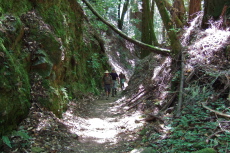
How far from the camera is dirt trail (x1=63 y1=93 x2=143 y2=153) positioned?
17.4ft

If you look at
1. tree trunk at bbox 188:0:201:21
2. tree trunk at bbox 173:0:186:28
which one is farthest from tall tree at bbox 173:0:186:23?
tree trunk at bbox 188:0:201:21

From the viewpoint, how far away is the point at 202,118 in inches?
191

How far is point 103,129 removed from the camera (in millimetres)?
6836

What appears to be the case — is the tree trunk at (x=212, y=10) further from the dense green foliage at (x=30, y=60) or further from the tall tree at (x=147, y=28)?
the tall tree at (x=147, y=28)

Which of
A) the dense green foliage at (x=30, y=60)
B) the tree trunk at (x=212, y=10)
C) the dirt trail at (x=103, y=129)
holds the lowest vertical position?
the dirt trail at (x=103, y=129)

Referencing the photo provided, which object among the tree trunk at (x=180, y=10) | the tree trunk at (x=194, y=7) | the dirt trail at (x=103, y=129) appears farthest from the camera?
the tree trunk at (x=180, y=10)

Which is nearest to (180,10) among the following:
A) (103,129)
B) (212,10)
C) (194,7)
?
(194,7)

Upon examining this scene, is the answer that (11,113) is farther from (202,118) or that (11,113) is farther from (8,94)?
(202,118)

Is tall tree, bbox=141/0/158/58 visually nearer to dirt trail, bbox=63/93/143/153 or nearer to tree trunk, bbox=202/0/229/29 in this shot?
tree trunk, bbox=202/0/229/29

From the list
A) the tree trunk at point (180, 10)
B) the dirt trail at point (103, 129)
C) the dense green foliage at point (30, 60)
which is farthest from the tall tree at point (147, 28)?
the dirt trail at point (103, 129)

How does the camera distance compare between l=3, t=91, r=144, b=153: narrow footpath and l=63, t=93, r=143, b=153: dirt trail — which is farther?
l=63, t=93, r=143, b=153: dirt trail

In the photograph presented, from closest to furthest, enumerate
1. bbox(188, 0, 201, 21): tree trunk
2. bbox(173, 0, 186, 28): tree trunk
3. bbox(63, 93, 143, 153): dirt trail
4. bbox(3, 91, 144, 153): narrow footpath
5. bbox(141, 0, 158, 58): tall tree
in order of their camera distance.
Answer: bbox(3, 91, 144, 153): narrow footpath
bbox(63, 93, 143, 153): dirt trail
bbox(188, 0, 201, 21): tree trunk
bbox(173, 0, 186, 28): tree trunk
bbox(141, 0, 158, 58): tall tree

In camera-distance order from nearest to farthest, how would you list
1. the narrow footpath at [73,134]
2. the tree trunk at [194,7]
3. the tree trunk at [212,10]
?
the narrow footpath at [73,134], the tree trunk at [212,10], the tree trunk at [194,7]

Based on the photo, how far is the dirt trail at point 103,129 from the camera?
5289 millimetres
